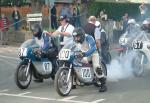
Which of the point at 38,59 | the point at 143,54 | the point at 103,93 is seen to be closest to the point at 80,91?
the point at 103,93

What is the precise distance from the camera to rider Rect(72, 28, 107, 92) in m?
11.9

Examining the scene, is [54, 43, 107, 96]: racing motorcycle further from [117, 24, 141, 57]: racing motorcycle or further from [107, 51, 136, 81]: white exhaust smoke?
[117, 24, 141, 57]: racing motorcycle

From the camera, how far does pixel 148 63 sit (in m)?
15.1

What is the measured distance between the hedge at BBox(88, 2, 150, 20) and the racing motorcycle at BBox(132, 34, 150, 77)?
20.0m

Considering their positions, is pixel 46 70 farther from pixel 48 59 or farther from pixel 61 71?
pixel 61 71

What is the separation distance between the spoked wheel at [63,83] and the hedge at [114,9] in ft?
77.2

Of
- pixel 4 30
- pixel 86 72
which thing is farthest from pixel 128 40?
pixel 4 30

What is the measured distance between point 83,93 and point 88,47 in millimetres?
1095

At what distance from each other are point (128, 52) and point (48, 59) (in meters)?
3.14

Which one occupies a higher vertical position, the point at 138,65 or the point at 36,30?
the point at 36,30

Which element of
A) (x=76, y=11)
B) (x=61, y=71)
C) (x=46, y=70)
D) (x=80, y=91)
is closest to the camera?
(x=61, y=71)

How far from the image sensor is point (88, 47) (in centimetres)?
1220

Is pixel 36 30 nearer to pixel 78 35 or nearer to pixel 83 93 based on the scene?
pixel 78 35

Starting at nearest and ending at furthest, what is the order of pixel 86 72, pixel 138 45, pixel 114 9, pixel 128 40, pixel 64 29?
pixel 86 72 < pixel 64 29 < pixel 138 45 < pixel 128 40 < pixel 114 9
